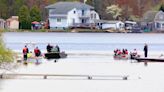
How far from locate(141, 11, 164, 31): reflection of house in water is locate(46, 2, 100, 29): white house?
11.2 meters

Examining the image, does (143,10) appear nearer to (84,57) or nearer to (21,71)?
(84,57)

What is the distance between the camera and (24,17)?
511ft

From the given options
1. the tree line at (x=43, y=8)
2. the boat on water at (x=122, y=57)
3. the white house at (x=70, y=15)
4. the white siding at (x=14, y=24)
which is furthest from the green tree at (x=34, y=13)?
the boat on water at (x=122, y=57)

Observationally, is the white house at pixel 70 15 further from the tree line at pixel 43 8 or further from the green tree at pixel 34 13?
the green tree at pixel 34 13

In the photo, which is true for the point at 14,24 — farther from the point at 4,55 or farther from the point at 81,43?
the point at 4,55

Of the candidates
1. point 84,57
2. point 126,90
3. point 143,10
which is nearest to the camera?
point 126,90

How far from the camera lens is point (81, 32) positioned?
163m

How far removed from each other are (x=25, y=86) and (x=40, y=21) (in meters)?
112

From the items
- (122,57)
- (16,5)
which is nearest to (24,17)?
(16,5)

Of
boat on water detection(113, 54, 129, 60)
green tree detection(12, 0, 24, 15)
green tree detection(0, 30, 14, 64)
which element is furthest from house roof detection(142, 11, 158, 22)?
green tree detection(0, 30, 14, 64)

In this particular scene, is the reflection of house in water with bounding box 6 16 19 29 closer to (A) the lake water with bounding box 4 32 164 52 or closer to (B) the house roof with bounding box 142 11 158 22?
(A) the lake water with bounding box 4 32 164 52

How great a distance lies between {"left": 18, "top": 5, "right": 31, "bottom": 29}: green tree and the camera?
154 m

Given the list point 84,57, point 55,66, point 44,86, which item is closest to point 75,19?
point 84,57

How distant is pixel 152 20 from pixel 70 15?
17168mm
